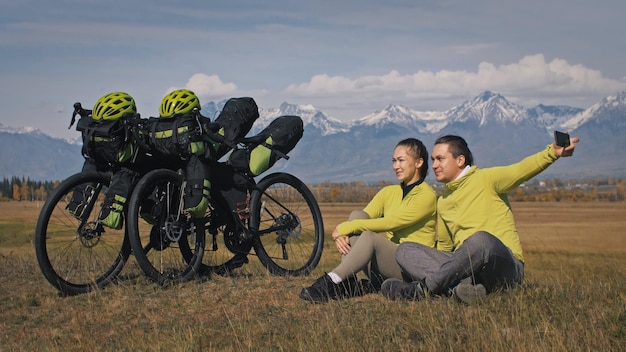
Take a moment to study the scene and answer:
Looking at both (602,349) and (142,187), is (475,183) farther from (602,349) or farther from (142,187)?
(142,187)

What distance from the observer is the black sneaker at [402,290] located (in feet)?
21.8

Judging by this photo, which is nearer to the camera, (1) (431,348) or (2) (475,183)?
(1) (431,348)

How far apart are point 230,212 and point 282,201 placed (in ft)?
3.42

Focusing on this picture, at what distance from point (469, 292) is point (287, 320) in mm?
1537

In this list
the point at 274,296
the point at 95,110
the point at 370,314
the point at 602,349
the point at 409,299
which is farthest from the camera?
the point at 95,110

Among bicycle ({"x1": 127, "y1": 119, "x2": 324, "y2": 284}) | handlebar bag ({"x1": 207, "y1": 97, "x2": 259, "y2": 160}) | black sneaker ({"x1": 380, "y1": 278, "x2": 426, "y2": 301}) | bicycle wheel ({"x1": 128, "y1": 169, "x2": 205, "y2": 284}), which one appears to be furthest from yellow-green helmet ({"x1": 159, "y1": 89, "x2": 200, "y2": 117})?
black sneaker ({"x1": 380, "y1": 278, "x2": 426, "y2": 301})

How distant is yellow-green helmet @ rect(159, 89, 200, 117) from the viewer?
808 cm

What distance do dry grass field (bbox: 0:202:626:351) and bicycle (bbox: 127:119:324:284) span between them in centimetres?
50

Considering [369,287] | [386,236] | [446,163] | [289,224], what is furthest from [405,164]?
[289,224]

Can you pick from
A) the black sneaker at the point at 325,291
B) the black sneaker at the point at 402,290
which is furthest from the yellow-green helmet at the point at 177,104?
the black sneaker at the point at 402,290

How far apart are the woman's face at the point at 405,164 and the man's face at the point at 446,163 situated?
30 centimetres

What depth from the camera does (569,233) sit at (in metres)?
81.4

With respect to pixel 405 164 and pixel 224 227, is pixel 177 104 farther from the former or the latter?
pixel 405 164

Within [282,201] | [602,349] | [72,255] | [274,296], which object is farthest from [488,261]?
[72,255]
